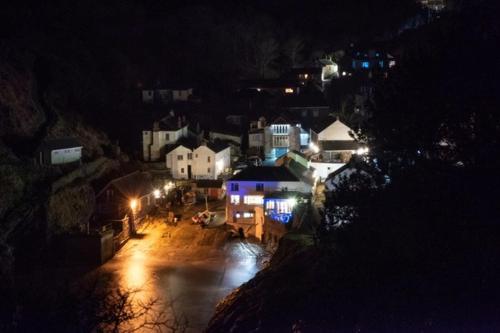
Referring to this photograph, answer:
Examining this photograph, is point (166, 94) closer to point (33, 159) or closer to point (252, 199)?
point (33, 159)

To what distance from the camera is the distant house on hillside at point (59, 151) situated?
23969mm

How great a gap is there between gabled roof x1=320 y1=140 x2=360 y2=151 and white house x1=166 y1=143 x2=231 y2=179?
18.7 feet

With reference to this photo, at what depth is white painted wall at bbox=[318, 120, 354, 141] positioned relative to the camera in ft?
96.3

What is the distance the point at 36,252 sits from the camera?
2002cm

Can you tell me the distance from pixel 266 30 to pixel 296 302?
35.6 metres

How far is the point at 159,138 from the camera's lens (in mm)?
29719

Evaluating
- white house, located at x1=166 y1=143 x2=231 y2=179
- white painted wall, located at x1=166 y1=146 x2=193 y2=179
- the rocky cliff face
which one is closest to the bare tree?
white house, located at x1=166 y1=143 x2=231 y2=179

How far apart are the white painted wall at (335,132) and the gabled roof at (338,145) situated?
0.52 metres

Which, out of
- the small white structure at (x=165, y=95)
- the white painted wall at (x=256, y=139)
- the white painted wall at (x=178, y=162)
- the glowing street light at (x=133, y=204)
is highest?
the small white structure at (x=165, y=95)

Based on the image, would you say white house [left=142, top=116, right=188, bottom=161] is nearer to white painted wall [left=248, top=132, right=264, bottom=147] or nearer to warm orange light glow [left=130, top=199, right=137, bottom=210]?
white painted wall [left=248, top=132, right=264, bottom=147]

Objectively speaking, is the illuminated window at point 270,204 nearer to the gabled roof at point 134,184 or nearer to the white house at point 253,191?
the white house at point 253,191

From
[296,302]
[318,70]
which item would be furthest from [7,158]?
[318,70]

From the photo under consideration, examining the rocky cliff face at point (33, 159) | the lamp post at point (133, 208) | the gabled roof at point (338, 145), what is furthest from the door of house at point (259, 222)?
the rocky cliff face at point (33, 159)

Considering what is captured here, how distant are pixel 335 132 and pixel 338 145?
1298 millimetres
